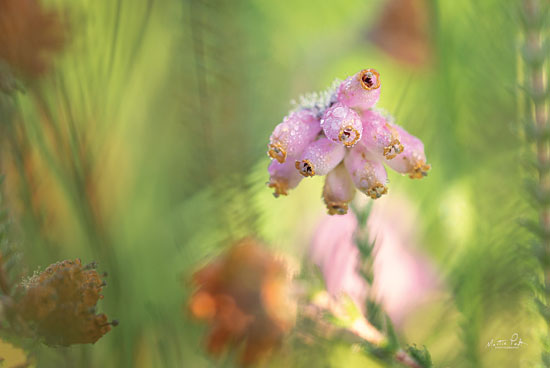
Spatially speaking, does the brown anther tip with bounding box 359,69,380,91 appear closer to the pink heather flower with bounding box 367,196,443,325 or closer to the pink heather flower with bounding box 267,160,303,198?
the pink heather flower with bounding box 267,160,303,198

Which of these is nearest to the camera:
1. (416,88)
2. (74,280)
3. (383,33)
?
(74,280)

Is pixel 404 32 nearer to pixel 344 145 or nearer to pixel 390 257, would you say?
pixel 390 257

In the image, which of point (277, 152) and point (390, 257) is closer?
point (277, 152)

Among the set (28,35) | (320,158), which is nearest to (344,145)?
(320,158)

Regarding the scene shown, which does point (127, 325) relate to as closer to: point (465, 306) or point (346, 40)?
point (465, 306)

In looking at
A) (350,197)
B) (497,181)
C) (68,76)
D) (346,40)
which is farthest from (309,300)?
(346,40)

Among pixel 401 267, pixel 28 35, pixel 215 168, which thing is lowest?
pixel 401 267
